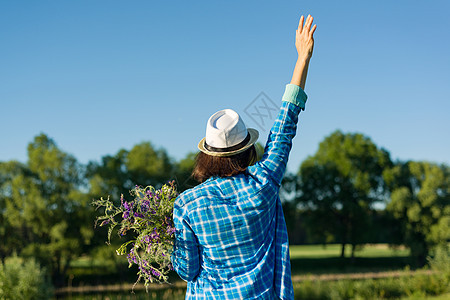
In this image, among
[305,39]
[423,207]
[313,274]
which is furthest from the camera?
[423,207]

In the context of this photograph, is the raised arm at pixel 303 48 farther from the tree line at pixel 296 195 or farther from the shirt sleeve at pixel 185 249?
the tree line at pixel 296 195

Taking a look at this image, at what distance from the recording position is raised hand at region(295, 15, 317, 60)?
1874 mm

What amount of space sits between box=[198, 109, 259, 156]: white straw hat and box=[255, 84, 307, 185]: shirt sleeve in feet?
0.32

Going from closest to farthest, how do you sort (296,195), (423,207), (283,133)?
1. (283,133)
2. (423,207)
3. (296,195)

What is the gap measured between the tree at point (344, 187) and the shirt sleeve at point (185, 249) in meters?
27.2

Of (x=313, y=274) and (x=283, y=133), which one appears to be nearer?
(x=283, y=133)

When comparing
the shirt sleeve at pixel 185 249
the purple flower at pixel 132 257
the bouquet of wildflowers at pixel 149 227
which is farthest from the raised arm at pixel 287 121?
the purple flower at pixel 132 257

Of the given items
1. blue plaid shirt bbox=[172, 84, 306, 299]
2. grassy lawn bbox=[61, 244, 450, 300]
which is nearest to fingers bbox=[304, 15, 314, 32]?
blue plaid shirt bbox=[172, 84, 306, 299]

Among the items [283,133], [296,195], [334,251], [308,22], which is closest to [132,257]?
[283,133]

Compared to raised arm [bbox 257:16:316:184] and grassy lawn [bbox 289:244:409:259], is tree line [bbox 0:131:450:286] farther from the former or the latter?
raised arm [bbox 257:16:316:184]

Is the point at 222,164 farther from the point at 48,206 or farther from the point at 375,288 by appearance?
the point at 48,206

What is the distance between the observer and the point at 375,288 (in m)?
11.5

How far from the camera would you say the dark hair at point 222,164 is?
5.41 feet

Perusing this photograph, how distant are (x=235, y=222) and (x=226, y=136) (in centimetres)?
A: 37
